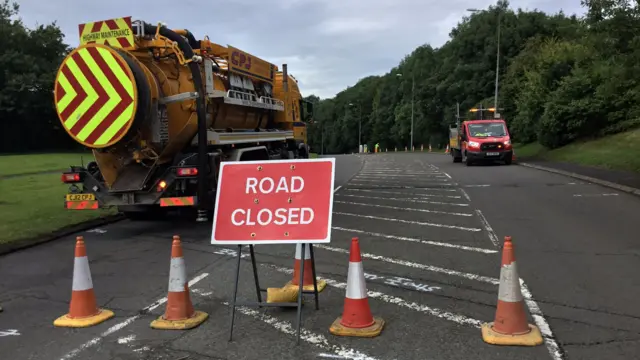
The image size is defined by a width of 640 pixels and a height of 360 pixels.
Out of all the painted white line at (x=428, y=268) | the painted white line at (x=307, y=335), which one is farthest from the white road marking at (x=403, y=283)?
the painted white line at (x=307, y=335)

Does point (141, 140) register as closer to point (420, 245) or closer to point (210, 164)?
point (210, 164)

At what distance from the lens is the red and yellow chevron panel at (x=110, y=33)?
28.9 ft

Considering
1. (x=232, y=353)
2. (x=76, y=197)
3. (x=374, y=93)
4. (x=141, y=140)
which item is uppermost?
(x=374, y=93)

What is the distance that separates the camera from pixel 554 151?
28438mm

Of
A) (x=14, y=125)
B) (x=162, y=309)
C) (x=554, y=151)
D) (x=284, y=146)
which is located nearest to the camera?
(x=162, y=309)

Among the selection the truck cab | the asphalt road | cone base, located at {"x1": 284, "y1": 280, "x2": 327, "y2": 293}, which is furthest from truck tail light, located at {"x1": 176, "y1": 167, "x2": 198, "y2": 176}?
the truck cab

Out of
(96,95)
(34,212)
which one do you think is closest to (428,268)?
(96,95)

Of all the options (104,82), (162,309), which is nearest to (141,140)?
(104,82)

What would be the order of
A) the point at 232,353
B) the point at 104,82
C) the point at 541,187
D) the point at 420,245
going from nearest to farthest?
1. the point at 232,353
2. the point at 420,245
3. the point at 104,82
4. the point at 541,187

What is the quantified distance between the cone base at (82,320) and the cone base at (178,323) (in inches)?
21.1

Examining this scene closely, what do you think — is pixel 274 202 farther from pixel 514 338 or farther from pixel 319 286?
pixel 514 338

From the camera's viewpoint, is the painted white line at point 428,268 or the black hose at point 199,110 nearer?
the painted white line at point 428,268

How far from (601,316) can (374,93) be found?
119575 millimetres

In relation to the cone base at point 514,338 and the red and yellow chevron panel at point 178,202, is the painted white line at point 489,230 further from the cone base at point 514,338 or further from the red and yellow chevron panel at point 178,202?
the red and yellow chevron panel at point 178,202
